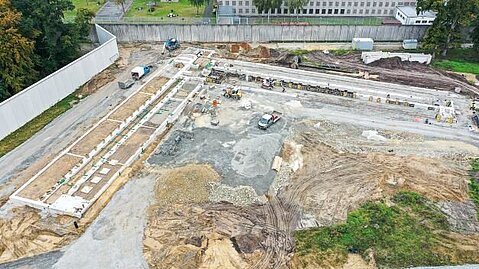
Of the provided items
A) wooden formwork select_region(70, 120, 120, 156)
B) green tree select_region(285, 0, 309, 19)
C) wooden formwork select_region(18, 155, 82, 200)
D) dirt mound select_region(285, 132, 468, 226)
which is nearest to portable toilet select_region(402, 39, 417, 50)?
green tree select_region(285, 0, 309, 19)

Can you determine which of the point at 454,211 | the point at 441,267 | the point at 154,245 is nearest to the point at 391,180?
the point at 454,211

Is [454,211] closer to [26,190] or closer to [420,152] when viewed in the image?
[420,152]

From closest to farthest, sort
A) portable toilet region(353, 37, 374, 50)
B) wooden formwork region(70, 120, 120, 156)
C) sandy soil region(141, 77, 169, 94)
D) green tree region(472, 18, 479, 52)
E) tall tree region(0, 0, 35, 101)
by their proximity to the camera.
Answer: wooden formwork region(70, 120, 120, 156), tall tree region(0, 0, 35, 101), sandy soil region(141, 77, 169, 94), green tree region(472, 18, 479, 52), portable toilet region(353, 37, 374, 50)

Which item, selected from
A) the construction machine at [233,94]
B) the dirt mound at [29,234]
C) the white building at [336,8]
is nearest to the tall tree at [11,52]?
the dirt mound at [29,234]

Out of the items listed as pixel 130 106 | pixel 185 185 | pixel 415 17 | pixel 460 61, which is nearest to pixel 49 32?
pixel 130 106

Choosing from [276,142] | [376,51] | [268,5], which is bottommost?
[276,142]

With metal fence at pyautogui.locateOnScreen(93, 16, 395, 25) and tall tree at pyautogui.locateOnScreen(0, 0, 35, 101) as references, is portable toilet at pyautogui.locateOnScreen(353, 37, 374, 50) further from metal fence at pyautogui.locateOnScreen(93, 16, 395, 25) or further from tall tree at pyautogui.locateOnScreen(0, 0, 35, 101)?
tall tree at pyautogui.locateOnScreen(0, 0, 35, 101)

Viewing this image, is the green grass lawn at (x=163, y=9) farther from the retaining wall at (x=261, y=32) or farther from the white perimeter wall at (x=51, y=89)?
the white perimeter wall at (x=51, y=89)
